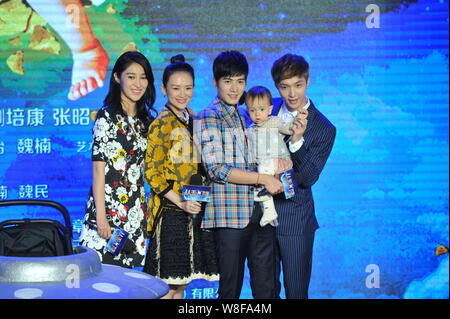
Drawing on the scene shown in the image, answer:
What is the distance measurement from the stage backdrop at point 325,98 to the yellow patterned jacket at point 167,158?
1393mm

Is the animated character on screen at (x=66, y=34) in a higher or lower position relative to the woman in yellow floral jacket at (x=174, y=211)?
higher

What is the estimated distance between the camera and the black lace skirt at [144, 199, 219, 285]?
3920 mm

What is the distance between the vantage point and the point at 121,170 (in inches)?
157

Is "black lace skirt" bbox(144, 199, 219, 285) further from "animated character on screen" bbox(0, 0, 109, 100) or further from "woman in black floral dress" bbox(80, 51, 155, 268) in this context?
"animated character on screen" bbox(0, 0, 109, 100)

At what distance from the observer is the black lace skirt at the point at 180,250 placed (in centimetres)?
392

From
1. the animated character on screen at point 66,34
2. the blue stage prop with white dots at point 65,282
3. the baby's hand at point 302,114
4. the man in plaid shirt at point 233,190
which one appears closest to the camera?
the blue stage prop with white dots at point 65,282

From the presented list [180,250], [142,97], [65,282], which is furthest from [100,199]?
[65,282]

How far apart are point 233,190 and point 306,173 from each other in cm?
45

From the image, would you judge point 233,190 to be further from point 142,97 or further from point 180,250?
point 142,97

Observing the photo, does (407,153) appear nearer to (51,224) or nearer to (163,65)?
(163,65)

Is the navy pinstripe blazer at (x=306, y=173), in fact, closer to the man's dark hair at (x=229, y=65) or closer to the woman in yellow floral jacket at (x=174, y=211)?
the man's dark hair at (x=229, y=65)

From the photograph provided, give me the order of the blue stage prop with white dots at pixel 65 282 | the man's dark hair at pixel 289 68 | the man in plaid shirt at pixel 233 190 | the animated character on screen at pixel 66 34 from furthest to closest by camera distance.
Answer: the animated character on screen at pixel 66 34 < the man's dark hair at pixel 289 68 < the man in plaid shirt at pixel 233 190 < the blue stage prop with white dots at pixel 65 282

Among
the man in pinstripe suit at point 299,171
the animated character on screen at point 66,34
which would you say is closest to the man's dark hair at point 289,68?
the man in pinstripe suit at point 299,171

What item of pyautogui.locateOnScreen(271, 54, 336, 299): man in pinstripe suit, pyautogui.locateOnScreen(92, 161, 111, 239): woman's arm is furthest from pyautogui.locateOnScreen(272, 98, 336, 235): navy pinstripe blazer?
pyautogui.locateOnScreen(92, 161, 111, 239): woman's arm
